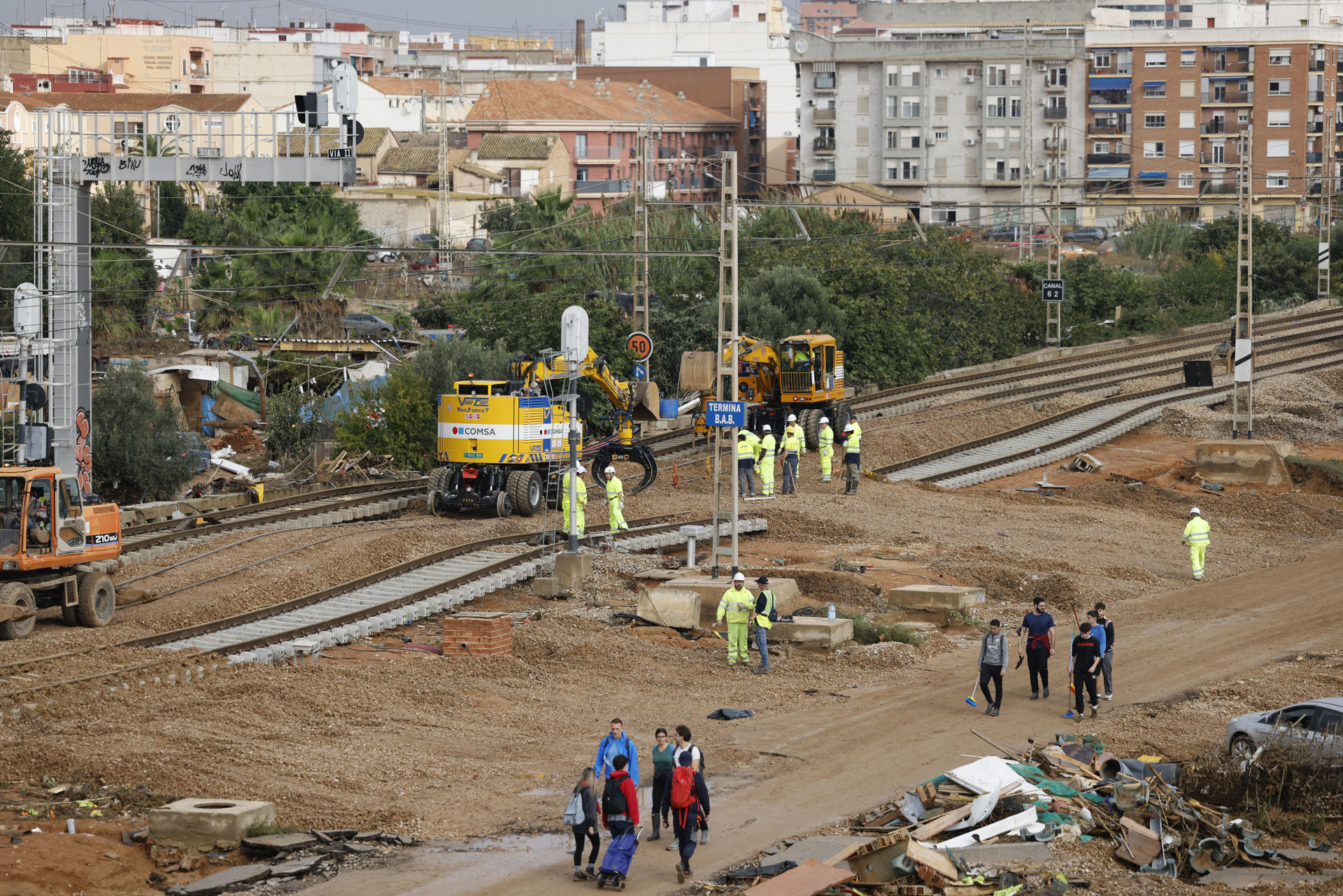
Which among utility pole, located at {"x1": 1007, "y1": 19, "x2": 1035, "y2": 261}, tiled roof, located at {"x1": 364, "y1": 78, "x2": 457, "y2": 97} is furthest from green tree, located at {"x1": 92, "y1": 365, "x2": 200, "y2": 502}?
tiled roof, located at {"x1": 364, "y1": 78, "x2": 457, "y2": 97}

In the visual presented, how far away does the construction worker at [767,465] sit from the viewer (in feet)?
116

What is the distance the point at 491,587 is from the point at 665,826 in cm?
1099

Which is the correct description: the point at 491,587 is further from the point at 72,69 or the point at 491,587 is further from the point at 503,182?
the point at 72,69

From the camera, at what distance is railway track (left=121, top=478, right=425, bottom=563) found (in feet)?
97.9

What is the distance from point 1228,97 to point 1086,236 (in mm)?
15358

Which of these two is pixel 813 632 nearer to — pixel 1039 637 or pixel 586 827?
pixel 1039 637

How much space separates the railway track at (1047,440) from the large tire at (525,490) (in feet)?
33.6

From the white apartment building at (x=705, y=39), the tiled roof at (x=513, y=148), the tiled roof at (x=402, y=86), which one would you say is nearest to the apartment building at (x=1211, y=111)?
the tiled roof at (x=513, y=148)

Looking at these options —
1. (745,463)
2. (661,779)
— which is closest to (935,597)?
(745,463)

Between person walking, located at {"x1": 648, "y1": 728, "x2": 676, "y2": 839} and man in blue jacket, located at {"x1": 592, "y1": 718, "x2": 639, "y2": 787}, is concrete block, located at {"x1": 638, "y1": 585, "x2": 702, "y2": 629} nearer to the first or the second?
person walking, located at {"x1": 648, "y1": 728, "x2": 676, "y2": 839}

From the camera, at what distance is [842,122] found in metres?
118

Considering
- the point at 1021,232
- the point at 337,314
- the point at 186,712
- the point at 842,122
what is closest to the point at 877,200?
the point at 1021,232

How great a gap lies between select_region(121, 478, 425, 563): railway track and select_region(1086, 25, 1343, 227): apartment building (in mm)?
83789

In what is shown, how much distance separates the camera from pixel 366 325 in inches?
2640
